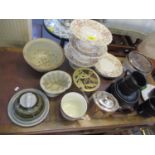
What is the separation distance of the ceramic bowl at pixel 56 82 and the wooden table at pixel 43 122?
4cm

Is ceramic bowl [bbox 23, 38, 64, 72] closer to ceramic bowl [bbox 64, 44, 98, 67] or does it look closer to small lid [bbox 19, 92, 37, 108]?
ceramic bowl [bbox 64, 44, 98, 67]

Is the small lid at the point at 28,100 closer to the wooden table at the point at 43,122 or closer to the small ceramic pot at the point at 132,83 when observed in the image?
the wooden table at the point at 43,122

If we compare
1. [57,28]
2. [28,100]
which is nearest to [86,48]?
[28,100]

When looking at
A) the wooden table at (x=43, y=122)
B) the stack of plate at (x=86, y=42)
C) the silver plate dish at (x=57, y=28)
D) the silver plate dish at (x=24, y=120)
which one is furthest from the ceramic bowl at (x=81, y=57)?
the silver plate dish at (x=57, y=28)

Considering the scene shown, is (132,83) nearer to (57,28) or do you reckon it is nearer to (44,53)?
(44,53)

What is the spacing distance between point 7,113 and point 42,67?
24 cm

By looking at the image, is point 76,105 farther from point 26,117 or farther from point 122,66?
point 122,66

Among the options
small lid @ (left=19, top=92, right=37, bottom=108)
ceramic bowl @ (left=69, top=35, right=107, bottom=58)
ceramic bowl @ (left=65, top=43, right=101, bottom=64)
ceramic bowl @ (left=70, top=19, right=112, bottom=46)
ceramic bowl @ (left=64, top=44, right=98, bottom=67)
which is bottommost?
small lid @ (left=19, top=92, right=37, bottom=108)

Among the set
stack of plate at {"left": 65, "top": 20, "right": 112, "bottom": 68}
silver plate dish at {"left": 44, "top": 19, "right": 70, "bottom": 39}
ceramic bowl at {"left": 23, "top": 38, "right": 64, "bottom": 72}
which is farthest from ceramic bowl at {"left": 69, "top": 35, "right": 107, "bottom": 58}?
silver plate dish at {"left": 44, "top": 19, "right": 70, "bottom": 39}

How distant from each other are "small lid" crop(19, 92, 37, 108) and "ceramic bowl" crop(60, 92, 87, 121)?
111 mm

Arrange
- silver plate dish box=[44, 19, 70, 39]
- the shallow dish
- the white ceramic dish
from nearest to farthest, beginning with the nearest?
the white ceramic dish → the shallow dish → silver plate dish box=[44, 19, 70, 39]

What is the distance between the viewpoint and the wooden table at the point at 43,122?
0.63 meters

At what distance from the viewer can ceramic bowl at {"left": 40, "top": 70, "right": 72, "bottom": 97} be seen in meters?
0.70
